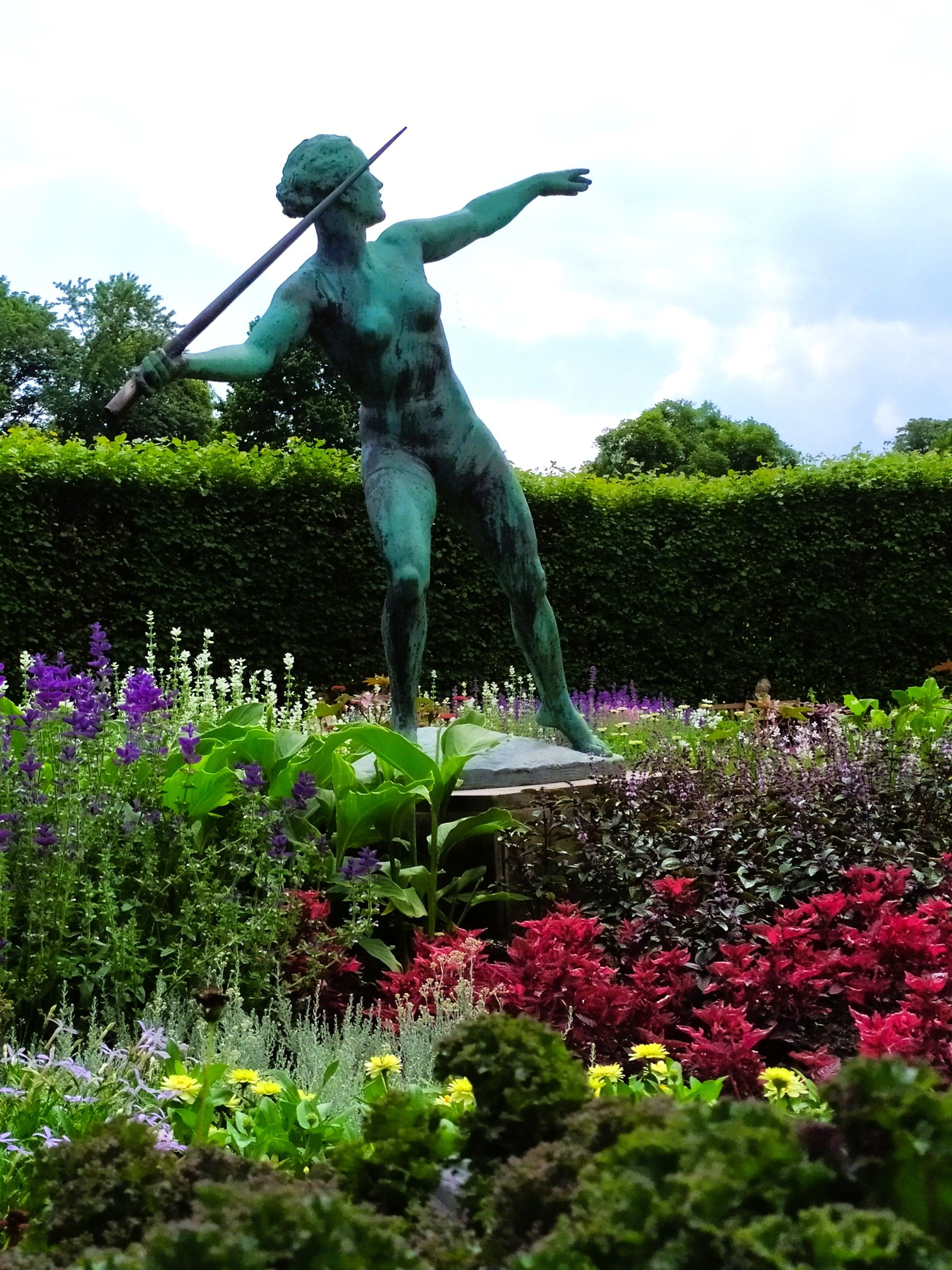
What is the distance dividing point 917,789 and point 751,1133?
404 centimetres

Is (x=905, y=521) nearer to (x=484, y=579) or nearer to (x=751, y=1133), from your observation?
(x=484, y=579)

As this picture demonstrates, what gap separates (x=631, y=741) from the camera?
22.4ft

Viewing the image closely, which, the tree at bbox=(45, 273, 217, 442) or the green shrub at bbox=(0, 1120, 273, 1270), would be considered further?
the tree at bbox=(45, 273, 217, 442)

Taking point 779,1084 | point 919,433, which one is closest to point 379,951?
point 779,1084

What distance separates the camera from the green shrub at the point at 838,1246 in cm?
85

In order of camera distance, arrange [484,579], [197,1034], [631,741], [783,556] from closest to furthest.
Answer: [197,1034] < [631,741] < [484,579] < [783,556]

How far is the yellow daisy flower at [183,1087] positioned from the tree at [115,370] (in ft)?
110

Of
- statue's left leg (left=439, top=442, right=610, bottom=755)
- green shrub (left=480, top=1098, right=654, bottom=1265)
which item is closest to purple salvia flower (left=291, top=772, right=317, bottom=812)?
statue's left leg (left=439, top=442, right=610, bottom=755)

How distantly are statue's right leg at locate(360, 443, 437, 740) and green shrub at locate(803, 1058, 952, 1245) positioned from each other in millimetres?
3934

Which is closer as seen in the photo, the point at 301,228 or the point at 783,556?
the point at 301,228

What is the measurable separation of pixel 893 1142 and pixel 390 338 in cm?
433

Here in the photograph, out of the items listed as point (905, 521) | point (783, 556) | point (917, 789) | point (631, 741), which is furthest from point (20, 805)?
point (905, 521)

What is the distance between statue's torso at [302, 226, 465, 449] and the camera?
4.86 metres

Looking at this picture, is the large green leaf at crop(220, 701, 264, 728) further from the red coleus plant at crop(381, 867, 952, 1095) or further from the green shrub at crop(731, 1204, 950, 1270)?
the green shrub at crop(731, 1204, 950, 1270)
